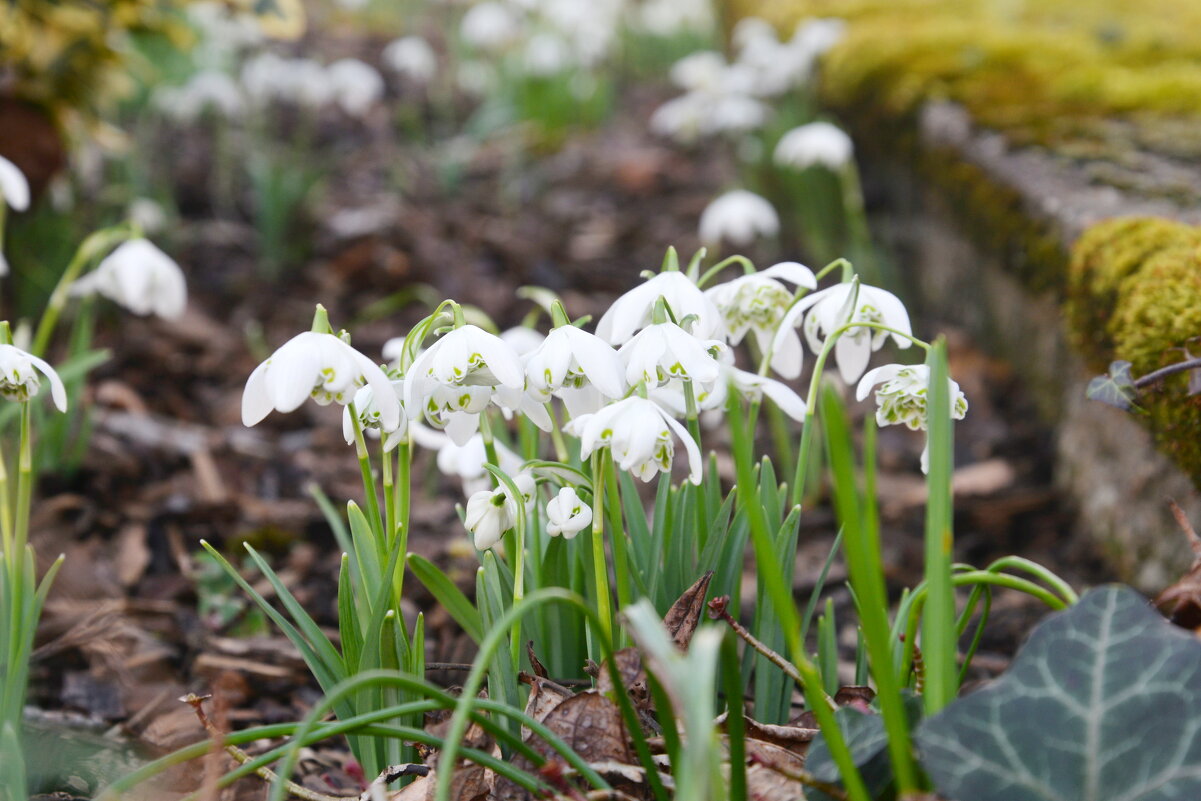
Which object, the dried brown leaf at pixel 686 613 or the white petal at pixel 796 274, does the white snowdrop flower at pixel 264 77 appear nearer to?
the white petal at pixel 796 274

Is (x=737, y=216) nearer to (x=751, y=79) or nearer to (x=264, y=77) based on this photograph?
(x=751, y=79)

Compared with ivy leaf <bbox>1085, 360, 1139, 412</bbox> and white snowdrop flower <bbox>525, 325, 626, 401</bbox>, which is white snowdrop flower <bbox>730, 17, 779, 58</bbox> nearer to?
ivy leaf <bbox>1085, 360, 1139, 412</bbox>

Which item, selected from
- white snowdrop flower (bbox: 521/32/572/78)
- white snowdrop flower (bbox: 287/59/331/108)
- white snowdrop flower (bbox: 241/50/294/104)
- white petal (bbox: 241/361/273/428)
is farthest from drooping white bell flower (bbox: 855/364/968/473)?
white snowdrop flower (bbox: 521/32/572/78)

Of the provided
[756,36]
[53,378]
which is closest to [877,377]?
[53,378]

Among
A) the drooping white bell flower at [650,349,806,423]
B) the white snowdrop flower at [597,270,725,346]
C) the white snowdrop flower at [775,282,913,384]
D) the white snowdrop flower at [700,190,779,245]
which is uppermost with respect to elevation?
the white snowdrop flower at [597,270,725,346]

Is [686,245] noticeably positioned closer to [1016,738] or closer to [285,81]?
[285,81]

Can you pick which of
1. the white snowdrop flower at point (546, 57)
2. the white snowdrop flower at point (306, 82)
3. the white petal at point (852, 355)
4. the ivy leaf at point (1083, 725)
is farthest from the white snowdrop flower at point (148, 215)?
the ivy leaf at point (1083, 725)

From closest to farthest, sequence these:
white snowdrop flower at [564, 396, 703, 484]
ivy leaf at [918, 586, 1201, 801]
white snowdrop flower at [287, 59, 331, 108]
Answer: ivy leaf at [918, 586, 1201, 801] < white snowdrop flower at [564, 396, 703, 484] < white snowdrop flower at [287, 59, 331, 108]
